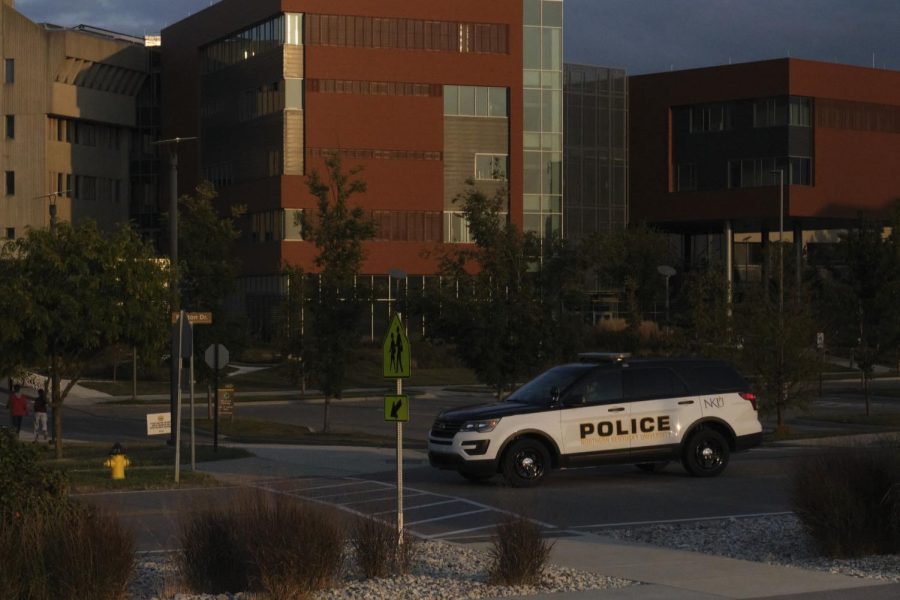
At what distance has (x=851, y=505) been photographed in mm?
13500

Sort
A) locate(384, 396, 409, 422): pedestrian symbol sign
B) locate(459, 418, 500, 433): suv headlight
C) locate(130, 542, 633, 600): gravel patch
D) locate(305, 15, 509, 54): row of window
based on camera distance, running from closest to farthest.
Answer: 1. locate(130, 542, 633, 600): gravel patch
2. locate(384, 396, 409, 422): pedestrian symbol sign
3. locate(459, 418, 500, 433): suv headlight
4. locate(305, 15, 509, 54): row of window

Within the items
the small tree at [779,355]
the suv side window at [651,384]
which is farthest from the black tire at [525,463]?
the small tree at [779,355]

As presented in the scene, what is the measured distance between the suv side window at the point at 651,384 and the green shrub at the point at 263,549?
10880 millimetres

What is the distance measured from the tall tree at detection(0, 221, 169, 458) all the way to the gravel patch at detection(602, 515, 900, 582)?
45.7 feet

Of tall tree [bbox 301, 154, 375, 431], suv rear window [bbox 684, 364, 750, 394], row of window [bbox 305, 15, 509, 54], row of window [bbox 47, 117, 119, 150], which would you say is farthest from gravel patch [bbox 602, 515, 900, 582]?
row of window [bbox 47, 117, 119, 150]

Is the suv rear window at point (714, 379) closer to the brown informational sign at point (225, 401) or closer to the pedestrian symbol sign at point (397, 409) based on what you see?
the pedestrian symbol sign at point (397, 409)

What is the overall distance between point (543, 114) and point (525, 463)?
54.4 meters

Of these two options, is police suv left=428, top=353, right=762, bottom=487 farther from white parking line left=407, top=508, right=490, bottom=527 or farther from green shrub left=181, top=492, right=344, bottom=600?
green shrub left=181, top=492, right=344, bottom=600

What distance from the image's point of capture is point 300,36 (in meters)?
70.5

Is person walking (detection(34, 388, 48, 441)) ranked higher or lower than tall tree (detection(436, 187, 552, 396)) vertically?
lower

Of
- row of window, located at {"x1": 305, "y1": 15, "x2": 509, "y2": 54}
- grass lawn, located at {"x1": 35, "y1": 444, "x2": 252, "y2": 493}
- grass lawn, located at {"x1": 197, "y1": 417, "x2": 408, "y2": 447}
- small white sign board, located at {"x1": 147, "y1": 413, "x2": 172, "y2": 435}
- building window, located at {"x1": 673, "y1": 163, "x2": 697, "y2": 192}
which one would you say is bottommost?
grass lawn, located at {"x1": 197, "y1": 417, "x2": 408, "y2": 447}

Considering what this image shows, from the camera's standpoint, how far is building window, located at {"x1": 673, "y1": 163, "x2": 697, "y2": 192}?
80.2 metres

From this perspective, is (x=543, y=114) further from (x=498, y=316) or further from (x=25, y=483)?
(x=25, y=483)

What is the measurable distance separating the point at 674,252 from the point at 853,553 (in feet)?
238
